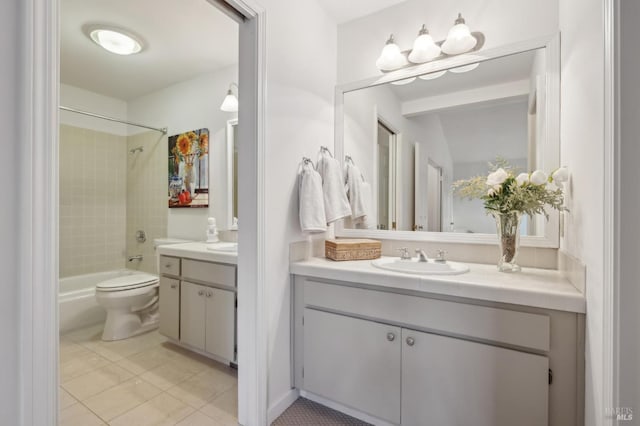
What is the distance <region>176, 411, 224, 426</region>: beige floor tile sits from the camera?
150 cm

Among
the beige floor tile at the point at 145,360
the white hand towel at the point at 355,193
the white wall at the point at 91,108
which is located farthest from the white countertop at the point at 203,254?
the white wall at the point at 91,108

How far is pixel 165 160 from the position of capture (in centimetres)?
306

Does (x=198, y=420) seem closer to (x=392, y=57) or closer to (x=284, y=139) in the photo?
(x=284, y=139)

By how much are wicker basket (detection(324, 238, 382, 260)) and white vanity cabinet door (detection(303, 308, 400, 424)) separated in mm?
350

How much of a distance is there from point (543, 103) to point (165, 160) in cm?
324

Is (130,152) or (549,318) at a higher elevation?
(130,152)

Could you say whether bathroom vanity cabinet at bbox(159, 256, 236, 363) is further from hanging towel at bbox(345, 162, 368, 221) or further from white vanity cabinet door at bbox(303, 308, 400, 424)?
hanging towel at bbox(345, 162, 368, 221)

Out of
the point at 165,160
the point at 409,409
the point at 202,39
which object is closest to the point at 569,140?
the point at 409,409

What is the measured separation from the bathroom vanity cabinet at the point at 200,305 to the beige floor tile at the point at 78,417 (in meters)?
0.64

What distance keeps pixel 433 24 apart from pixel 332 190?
1.22 metres

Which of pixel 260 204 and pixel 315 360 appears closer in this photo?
pixel 260 204

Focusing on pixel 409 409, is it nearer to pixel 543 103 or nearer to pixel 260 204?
pixel 260 204
